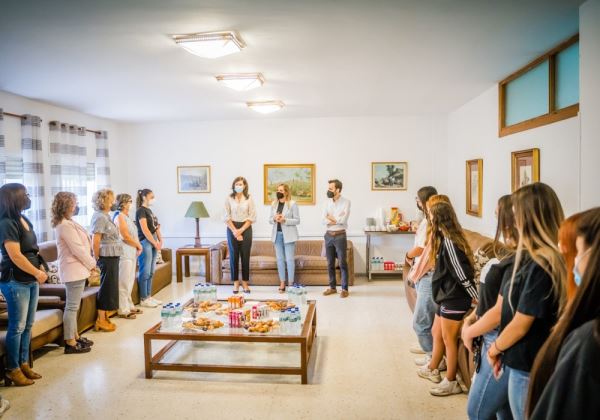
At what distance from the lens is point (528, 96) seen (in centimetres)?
428

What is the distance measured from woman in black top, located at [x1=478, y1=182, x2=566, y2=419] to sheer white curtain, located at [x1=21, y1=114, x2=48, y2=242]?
5422 mm

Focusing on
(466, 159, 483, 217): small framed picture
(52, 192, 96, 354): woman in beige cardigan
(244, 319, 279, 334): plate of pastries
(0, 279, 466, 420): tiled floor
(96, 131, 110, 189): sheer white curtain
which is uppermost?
(96, 131, 110, 189): sheer white curtain

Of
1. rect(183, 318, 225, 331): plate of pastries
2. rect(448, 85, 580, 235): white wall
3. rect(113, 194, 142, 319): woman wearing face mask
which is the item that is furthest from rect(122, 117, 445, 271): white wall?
rect(183, 318, 225, 331): plate of pastries

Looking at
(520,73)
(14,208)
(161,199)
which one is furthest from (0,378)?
(520,73)

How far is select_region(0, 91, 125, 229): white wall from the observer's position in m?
5.26

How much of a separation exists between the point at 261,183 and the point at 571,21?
17.1 ft

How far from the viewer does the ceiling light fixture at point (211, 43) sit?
3172 mm

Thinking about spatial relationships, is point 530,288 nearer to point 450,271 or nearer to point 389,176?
point 450,271

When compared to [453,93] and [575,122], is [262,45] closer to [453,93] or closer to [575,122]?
[575,122]

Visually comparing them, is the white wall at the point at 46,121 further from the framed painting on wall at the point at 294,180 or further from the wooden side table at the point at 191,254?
the framed painting on wall at the point at 294,180

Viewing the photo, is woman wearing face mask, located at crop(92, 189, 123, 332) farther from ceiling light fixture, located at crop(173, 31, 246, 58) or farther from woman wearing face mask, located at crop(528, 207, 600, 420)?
woman wearing face mask, located at crop(528, 207, 600, 420)

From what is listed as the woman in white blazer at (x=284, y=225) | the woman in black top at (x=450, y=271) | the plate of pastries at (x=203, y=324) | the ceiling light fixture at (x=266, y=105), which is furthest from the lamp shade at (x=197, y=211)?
the woman in black top at (x=450, y=271)

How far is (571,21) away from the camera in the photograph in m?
3.07

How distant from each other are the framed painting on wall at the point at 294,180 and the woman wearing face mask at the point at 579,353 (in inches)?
252
